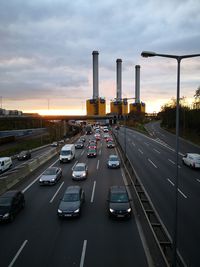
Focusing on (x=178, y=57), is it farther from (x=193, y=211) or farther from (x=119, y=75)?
(x=119, y=75)

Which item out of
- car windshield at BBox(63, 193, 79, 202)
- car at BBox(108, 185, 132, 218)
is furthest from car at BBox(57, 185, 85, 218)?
car at BBox(108, 185, 132, 218)

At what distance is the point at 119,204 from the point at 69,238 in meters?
4.01

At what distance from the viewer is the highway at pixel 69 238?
11203 millimetres

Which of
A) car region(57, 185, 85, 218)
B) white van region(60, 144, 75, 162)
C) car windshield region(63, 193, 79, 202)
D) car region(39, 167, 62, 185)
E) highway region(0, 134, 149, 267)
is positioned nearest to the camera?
highway region(0, 134, 149, 267)

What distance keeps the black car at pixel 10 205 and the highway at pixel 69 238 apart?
0.45 m

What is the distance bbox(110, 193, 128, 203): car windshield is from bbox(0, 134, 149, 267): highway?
3.74 feet

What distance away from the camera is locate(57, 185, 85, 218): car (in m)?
15.5

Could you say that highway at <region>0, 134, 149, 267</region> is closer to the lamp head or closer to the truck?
the lamp head

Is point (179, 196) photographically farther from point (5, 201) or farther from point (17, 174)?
point (17, 174)

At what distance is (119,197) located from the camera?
16656mm

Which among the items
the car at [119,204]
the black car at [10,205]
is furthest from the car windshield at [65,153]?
the car at [119,204]

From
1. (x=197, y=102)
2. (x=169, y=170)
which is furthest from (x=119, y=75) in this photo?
(x=169, y=170)

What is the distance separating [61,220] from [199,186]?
13487 millimetres

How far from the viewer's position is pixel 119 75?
14200 centimetres
